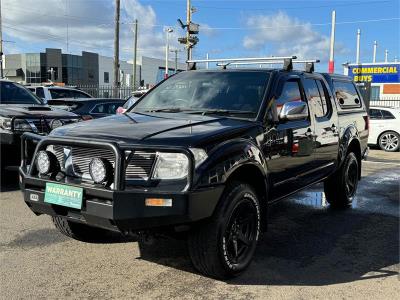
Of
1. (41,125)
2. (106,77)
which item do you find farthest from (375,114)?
(106,77)

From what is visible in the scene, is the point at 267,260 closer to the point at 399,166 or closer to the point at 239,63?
the point at 239,63

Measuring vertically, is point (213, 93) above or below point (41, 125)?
above

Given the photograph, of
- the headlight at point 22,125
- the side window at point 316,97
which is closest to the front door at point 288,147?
the side window at point 316,97

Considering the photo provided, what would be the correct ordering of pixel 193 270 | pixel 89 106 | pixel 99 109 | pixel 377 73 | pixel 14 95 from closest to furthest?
pixel 193 270 → pixel 14 95 → pixel 89 106 → pixel 99 109 → pixel 377 73

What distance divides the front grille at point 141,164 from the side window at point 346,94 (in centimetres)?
386

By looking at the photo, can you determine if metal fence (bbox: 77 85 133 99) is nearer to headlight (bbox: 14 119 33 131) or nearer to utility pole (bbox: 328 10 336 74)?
utility pole (bbox: 328 10 336 74)

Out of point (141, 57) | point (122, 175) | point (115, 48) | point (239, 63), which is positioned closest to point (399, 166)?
point (239, 63)

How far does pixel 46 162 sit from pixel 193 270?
1.58 meters

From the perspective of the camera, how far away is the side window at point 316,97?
5.84 m

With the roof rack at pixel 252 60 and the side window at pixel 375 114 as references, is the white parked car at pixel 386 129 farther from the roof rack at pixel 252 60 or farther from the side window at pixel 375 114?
the roof rack at pixel 252 60

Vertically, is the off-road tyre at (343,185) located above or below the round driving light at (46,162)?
below

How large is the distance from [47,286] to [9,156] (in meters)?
3.74

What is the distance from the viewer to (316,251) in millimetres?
4965

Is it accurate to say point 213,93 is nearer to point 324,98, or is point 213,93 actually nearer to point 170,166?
point 170,166
